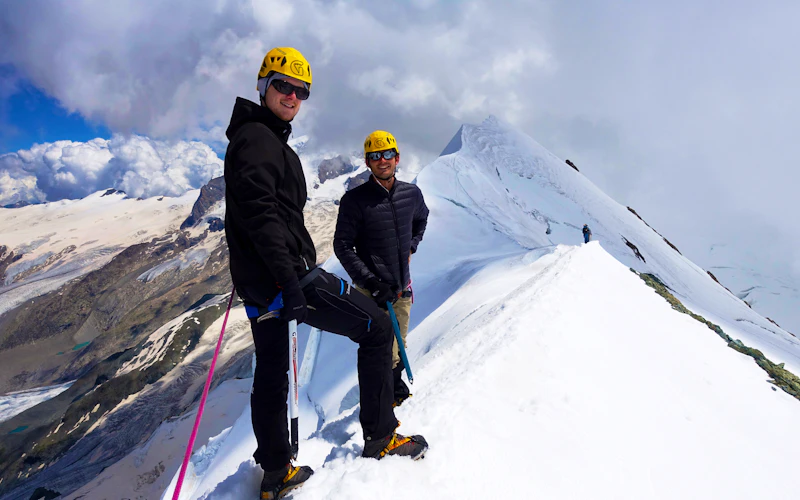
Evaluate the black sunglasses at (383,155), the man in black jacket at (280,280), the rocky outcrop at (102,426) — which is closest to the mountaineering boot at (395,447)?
the man in black jacket at (280,280)

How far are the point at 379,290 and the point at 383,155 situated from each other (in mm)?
1837

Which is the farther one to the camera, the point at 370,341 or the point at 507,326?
the point at 507,326

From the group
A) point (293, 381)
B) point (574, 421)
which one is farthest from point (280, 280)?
point (574, 421)

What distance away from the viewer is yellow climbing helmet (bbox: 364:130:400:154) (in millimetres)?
5271

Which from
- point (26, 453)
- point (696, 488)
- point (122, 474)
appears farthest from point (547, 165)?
point (26, 453)

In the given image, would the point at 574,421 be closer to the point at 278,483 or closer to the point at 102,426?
the point at 278,483

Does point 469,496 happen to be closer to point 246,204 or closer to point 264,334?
point 264,334

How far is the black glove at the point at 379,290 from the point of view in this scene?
4832 mm

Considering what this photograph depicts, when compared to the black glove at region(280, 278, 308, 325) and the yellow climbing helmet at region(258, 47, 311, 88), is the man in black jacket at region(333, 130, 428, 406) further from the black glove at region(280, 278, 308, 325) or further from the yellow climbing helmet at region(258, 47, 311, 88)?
the black glove at region(280, 278, 308, 325)

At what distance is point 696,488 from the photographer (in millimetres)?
3906

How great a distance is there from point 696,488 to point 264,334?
4.51 metres

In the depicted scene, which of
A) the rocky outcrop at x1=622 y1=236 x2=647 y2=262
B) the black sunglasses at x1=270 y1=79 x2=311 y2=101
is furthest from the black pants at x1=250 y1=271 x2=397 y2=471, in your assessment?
the rocky outcrop at x1=622 y1=236 x2=647 y2=262

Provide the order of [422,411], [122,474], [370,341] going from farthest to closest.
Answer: [122,474] < [422,411] < [370,341]

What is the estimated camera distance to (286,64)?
3105 millimetres
